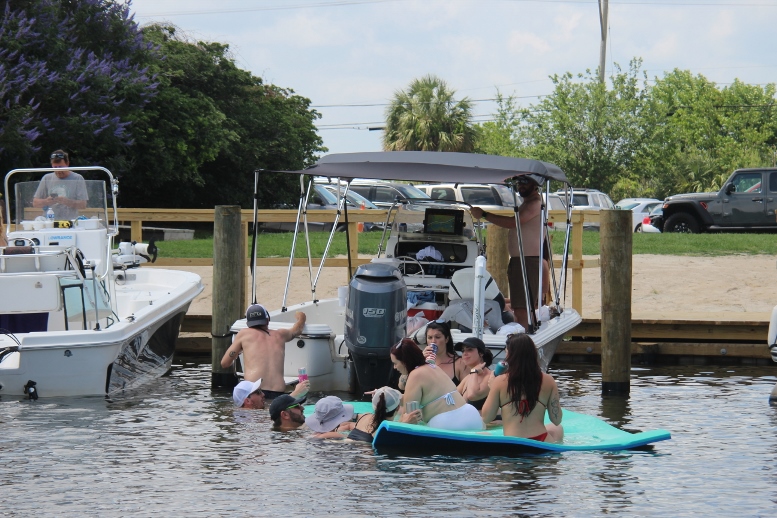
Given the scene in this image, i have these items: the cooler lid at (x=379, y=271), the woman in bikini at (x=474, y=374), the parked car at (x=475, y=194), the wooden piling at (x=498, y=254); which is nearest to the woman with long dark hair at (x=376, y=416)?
the woman in bikini at (x=474, y=374)

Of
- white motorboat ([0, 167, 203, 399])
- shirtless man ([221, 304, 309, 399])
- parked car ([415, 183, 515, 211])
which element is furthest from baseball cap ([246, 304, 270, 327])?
parked car ([415, 183, 515, 211])

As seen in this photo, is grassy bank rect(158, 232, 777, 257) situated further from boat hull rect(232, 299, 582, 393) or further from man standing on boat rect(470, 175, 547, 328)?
boat hull rect(232, 299, 582, 393)

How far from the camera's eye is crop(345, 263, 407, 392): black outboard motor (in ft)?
34.8

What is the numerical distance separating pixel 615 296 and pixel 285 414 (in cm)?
351

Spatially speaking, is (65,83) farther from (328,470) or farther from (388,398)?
(328,470)

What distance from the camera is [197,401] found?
11578 mm

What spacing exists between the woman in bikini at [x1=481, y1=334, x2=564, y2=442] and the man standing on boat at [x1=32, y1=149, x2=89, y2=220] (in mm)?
5911

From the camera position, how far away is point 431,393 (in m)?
9.35

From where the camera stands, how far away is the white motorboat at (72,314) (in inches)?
435

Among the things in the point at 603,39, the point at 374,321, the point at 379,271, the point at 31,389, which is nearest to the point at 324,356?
the point at 374,321

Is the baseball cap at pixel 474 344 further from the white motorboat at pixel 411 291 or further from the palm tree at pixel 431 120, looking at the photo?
the palm tree at pixel 431 120

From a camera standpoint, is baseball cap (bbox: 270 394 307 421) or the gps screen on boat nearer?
baseball cap (bbox: 270 394 307 421)

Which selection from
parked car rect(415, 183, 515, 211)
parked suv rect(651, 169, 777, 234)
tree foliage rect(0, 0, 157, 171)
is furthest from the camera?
parked suv rect(651, 169, 777, 234)

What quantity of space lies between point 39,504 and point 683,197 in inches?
871
